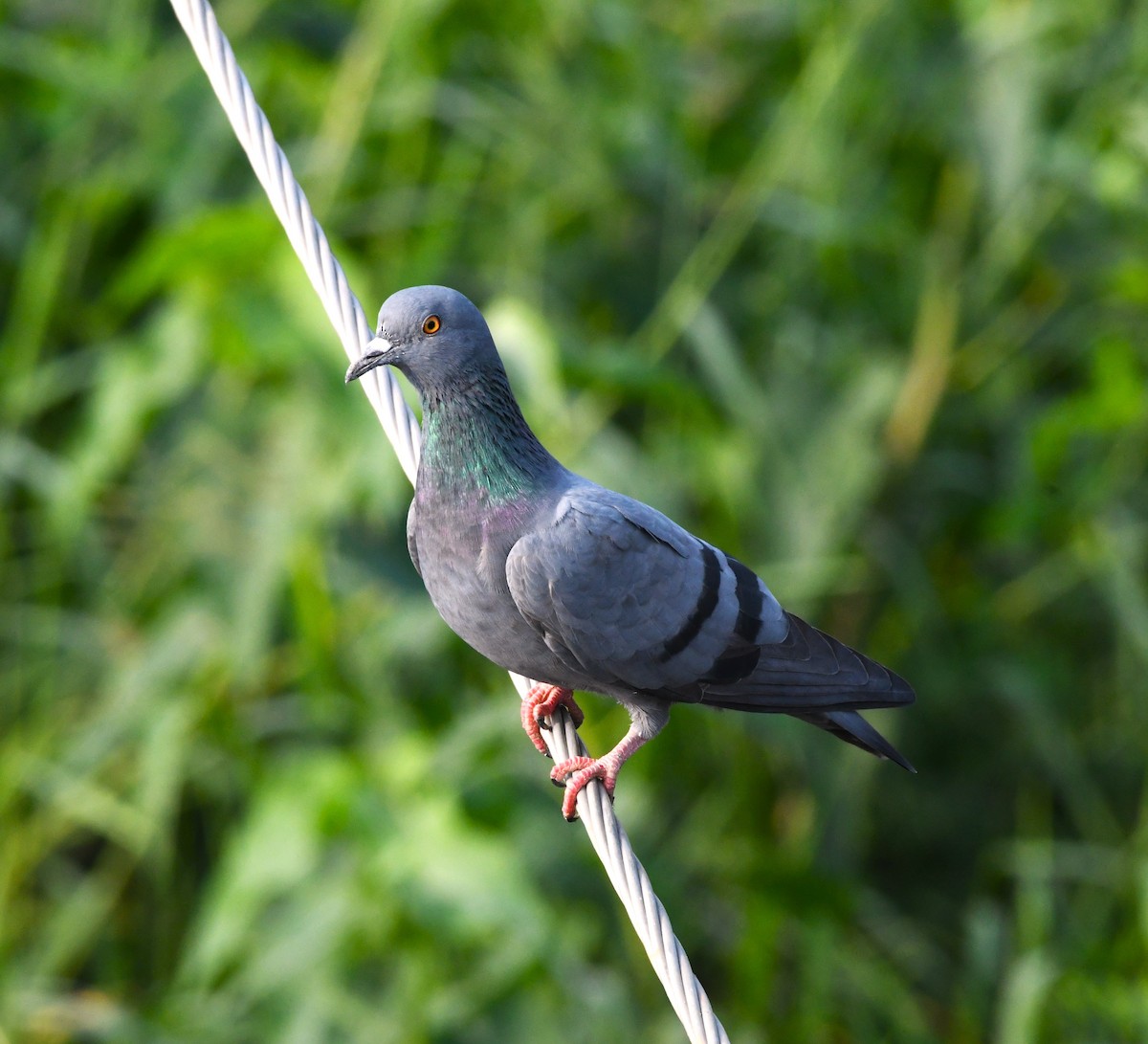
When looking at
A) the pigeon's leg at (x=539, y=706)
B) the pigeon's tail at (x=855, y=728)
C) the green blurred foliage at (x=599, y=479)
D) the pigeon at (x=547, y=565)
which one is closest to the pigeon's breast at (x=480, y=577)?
the pigeon at (x=547, y=565)

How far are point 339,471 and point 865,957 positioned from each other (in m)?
3.08

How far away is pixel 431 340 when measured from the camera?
119 inches

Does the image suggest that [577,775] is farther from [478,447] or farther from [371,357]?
[371,357]

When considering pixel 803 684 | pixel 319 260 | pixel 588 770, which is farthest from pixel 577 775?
pixel 319 260

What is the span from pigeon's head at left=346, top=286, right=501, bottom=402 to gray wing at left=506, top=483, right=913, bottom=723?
350 millimetres

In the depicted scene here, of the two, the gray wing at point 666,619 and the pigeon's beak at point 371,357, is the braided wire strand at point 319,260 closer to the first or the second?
the pigeon's beak at point 371,357

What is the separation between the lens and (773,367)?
20.4 ft

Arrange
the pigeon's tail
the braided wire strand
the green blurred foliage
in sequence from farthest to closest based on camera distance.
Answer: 1. the green blurred foliage
2. the pigeon's tail
3. the braided wire strand

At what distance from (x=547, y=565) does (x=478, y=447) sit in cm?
29

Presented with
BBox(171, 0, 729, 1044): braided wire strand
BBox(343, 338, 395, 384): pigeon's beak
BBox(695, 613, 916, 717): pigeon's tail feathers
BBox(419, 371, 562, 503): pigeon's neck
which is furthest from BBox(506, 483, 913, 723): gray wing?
BBox(343, 338, 395, 384): pigeon's beak

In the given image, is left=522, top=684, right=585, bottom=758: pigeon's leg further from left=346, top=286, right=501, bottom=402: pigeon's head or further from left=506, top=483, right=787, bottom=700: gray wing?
left=346, top=286, right=501, bottom=402: pigeon's head

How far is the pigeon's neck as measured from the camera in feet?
9.89

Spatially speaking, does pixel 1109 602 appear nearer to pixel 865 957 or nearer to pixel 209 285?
pixel 865 957

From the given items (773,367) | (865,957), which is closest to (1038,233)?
(773,367)
